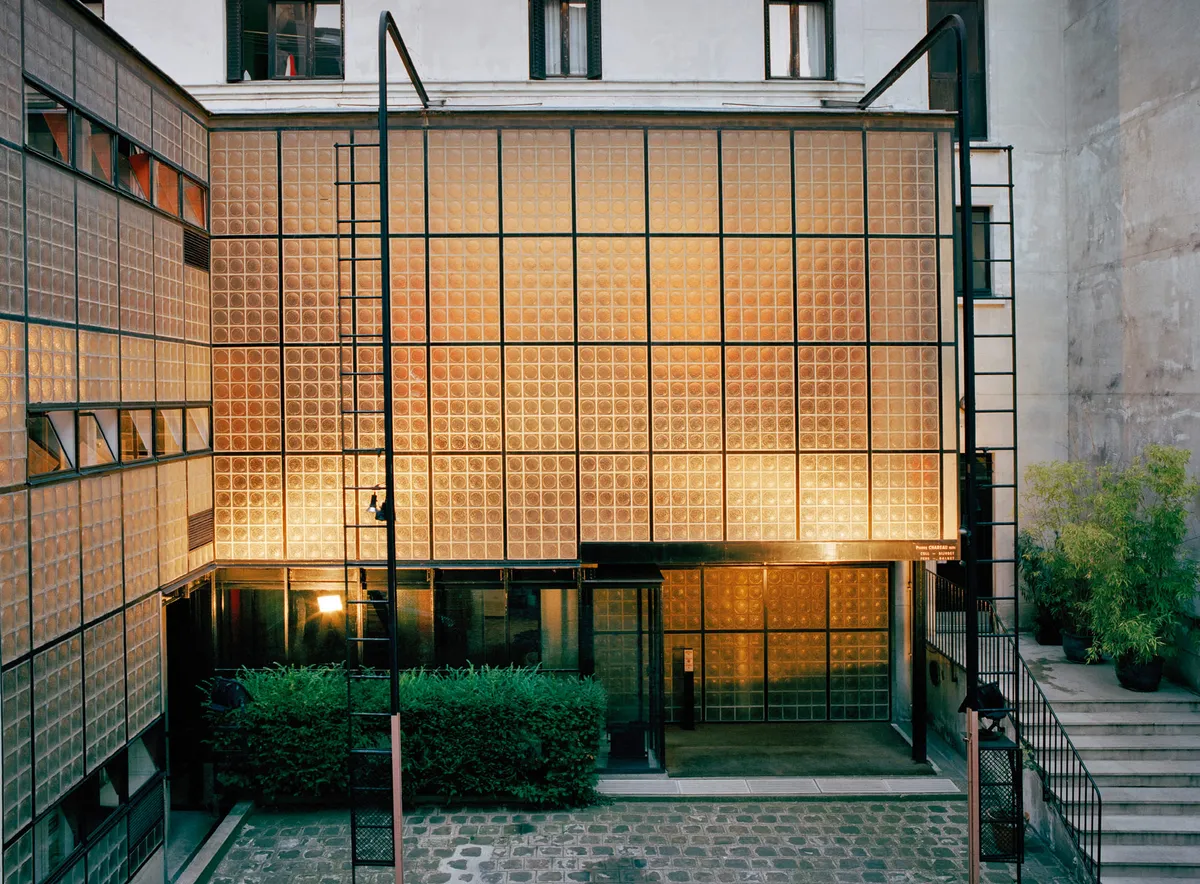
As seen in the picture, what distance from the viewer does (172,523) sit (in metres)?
10.9

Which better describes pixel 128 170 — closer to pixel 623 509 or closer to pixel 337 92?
pixel 337 92

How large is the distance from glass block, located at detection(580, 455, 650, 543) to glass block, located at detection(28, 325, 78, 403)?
6.67 meters

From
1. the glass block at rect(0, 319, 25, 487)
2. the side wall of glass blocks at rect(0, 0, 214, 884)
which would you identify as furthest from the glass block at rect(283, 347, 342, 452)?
the glass block at rect(0, 319, 25, 487)

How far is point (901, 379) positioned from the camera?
1259cm

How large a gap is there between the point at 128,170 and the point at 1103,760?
48.7 feet

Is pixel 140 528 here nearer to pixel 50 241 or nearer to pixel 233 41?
pixel 50 241

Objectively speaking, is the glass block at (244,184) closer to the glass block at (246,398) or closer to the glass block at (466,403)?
the glass block at (246,398)

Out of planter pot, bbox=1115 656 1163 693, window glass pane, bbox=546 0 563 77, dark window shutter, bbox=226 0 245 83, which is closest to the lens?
planter pot, bbox=1115 656 1163 693

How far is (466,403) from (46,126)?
19.5 ft

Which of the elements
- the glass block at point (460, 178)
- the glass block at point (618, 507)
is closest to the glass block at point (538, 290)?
the glass block at point (460, 178)

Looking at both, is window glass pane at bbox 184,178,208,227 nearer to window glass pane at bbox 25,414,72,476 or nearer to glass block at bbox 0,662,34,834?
window glass pane at bbox 25,414,72,476

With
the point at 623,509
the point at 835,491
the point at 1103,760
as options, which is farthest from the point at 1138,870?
the point at 623,509

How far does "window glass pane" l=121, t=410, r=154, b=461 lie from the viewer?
9.62 metres

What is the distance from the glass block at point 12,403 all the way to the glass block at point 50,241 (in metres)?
0.44
